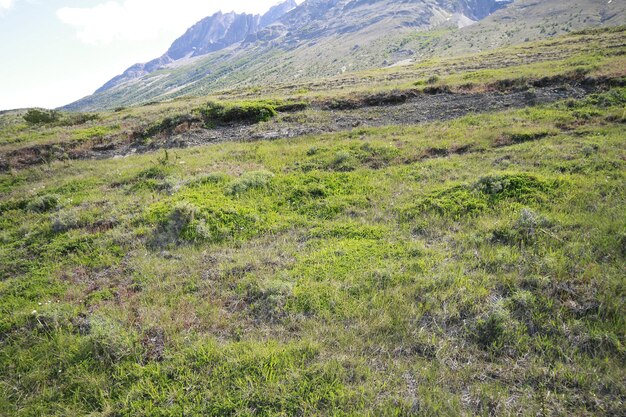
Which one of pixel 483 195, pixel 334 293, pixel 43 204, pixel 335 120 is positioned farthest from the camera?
pixel 335 120

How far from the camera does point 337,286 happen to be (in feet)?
23.9

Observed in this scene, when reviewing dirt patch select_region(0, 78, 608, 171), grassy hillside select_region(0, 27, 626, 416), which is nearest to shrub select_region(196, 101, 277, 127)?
dirt patch select_region(0, 78, 608, 171)

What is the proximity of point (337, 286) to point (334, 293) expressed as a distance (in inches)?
9.2

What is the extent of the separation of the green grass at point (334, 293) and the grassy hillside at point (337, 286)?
0.04 metres

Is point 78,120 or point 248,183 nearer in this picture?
point 248,183

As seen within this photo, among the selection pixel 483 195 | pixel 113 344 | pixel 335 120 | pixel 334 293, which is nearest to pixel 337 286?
pixel 334 293

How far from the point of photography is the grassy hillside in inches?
202

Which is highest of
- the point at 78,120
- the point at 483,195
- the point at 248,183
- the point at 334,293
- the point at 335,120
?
the point at 78,120

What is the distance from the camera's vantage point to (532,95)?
2172cm

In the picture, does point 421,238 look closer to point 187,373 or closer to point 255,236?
point 255,236

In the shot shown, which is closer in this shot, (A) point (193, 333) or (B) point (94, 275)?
(A) point (193, 333)

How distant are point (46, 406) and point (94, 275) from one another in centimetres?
413

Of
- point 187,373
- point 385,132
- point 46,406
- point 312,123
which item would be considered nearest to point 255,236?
point 187,373

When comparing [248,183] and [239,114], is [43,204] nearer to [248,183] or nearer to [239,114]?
[248,183]
